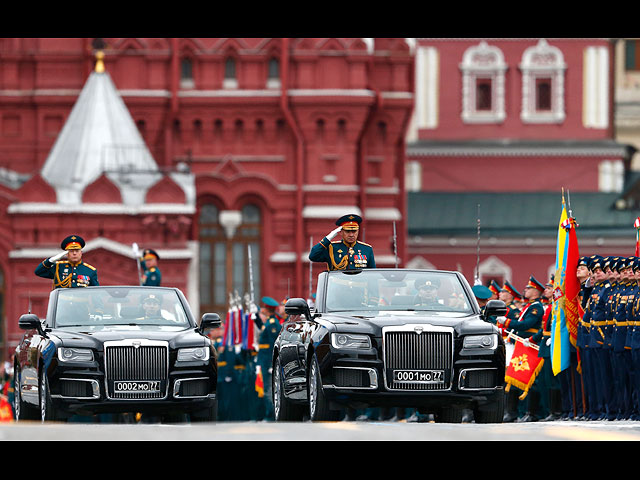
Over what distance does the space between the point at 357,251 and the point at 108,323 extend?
272 cm

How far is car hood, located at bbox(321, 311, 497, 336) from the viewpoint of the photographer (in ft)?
50.4

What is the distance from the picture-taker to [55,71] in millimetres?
45875

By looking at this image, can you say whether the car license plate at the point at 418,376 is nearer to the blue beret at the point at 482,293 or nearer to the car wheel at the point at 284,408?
the car wheel at the point at 284,408

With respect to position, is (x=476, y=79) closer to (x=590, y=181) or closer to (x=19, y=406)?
(x=590, y=181)

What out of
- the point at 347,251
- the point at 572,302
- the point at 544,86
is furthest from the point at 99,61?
the point at 347,251

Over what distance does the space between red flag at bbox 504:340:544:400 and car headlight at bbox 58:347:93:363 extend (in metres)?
5.83

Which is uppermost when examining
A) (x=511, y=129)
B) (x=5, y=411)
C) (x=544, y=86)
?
(x=544, y=86)

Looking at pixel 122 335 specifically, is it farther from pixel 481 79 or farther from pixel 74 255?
pixel 481 79

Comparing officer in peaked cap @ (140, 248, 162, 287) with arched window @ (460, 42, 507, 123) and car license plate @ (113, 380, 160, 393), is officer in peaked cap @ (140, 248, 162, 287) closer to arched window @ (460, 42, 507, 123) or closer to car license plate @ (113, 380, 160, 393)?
car license plate @ (113, 380, 160, 393)

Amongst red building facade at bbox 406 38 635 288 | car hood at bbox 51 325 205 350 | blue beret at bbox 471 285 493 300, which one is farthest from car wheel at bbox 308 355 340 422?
red building facade at bbox 406 38 635 288

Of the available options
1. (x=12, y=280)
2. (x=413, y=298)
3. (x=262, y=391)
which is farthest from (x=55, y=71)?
(x=413, y=298)

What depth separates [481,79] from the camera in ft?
206

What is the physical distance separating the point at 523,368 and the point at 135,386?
5634 millimetres

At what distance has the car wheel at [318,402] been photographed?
15.4m
